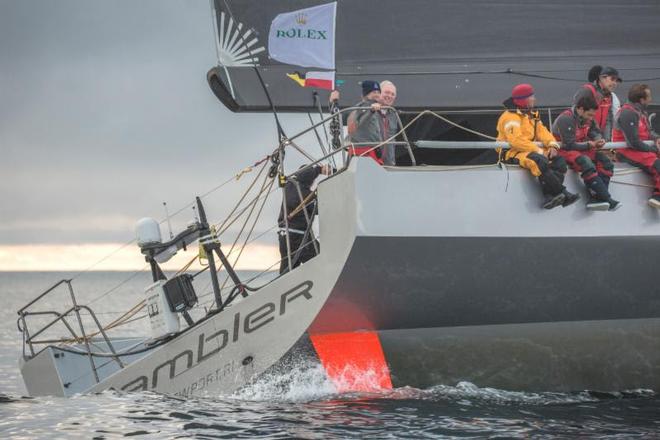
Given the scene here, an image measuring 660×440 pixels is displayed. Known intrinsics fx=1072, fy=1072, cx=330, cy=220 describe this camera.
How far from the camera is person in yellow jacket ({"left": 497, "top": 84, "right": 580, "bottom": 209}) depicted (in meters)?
7.26

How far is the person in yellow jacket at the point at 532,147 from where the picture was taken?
7.26 meters

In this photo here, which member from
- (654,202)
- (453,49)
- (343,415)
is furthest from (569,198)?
(453,49)

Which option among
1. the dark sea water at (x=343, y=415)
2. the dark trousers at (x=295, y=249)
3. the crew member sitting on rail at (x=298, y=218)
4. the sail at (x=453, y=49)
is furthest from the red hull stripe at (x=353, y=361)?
the sail at (x=453, y=49)

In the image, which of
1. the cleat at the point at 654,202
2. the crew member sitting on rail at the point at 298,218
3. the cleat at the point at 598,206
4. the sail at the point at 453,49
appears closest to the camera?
the cleat at the point at 598,206

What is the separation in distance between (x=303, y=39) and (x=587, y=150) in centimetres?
274

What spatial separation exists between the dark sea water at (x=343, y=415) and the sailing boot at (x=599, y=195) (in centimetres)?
137

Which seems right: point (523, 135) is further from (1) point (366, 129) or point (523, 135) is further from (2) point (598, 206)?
(1) point (366, 129)

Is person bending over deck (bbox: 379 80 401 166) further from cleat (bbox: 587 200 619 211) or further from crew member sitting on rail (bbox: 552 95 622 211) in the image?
cleat (bbox: 587 200 619 211)

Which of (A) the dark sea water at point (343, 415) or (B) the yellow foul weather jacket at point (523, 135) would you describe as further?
(B) the yellow foul weather jacket at point (523, 135)

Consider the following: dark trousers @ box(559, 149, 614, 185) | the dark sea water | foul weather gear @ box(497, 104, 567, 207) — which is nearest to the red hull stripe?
the dark sea water

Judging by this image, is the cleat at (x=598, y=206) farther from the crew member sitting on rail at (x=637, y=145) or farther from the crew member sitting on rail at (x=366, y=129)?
the crew member sitting on rail at (x=366, y=129)

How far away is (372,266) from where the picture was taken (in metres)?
7.12

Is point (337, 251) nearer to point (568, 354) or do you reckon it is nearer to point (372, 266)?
point (372, 266)

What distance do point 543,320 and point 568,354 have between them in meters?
0.32
